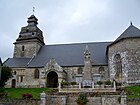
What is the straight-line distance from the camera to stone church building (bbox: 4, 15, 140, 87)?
28.6 metres

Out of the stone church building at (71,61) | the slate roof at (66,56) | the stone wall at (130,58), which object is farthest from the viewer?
the slate roof at (66,56)

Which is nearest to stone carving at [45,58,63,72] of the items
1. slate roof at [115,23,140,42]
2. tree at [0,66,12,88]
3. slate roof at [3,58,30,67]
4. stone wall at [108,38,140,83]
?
slate roof at [3,58,30,67]

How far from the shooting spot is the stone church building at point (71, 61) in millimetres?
28625

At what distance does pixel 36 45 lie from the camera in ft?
130

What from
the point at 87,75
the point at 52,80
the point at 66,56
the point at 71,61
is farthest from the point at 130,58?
the point at 52,80

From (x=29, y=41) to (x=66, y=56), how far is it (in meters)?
7.84

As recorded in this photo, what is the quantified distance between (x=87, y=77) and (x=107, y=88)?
3.12 m

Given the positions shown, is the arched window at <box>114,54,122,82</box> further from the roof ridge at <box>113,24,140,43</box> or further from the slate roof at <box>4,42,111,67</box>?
the slate roof at <box>4,42,111,67</box>

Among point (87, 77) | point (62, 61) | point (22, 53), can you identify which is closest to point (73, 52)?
point (62, 61)

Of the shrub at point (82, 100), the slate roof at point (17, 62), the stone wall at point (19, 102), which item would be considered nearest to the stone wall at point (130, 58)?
the shrub at point (82, 100)

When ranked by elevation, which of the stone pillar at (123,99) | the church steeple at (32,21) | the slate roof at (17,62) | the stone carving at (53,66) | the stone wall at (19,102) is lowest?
the stone wall at (19,102)

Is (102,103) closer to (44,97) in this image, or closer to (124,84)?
(44,97)

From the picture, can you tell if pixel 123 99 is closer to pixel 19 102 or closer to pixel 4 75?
pixel 19 102

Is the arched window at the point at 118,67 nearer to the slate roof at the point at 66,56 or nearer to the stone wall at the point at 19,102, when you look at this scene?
the slate roof at the point at 66,56
